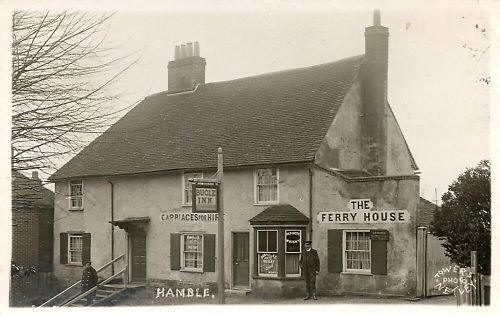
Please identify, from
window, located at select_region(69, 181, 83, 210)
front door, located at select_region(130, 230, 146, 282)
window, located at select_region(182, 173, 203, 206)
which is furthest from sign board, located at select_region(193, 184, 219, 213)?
window, located at select_region(69, 181, 83, 210)

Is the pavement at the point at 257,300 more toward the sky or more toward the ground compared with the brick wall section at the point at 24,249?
more toward the ground

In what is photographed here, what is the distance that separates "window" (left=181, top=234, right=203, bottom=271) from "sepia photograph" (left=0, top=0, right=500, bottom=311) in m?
0.04

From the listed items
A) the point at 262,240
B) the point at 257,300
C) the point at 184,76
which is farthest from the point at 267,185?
the point at 184,76

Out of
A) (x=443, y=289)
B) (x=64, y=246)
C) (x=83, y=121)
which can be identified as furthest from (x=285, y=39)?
(x=64, y=246)

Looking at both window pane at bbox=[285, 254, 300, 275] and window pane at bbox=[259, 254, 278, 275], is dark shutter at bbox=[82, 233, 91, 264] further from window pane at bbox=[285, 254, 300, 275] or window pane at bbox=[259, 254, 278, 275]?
window pane at bbox=[285, 254, 300, 275]

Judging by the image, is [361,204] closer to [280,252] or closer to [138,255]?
[280,252]

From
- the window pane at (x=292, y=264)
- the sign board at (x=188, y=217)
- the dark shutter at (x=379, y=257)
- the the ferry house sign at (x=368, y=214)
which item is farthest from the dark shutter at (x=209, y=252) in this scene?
the dark shutter at (x=379, y=257)

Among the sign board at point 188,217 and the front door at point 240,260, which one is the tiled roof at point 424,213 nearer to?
the front door at point 240,260

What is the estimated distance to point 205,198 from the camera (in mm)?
12898

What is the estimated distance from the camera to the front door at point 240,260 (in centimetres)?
1703

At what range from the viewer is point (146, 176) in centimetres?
1839

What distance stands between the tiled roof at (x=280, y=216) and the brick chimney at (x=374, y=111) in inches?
81.7

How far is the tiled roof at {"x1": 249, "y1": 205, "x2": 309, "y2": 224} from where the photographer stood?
15.9 m

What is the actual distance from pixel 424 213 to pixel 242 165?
4.30 m
